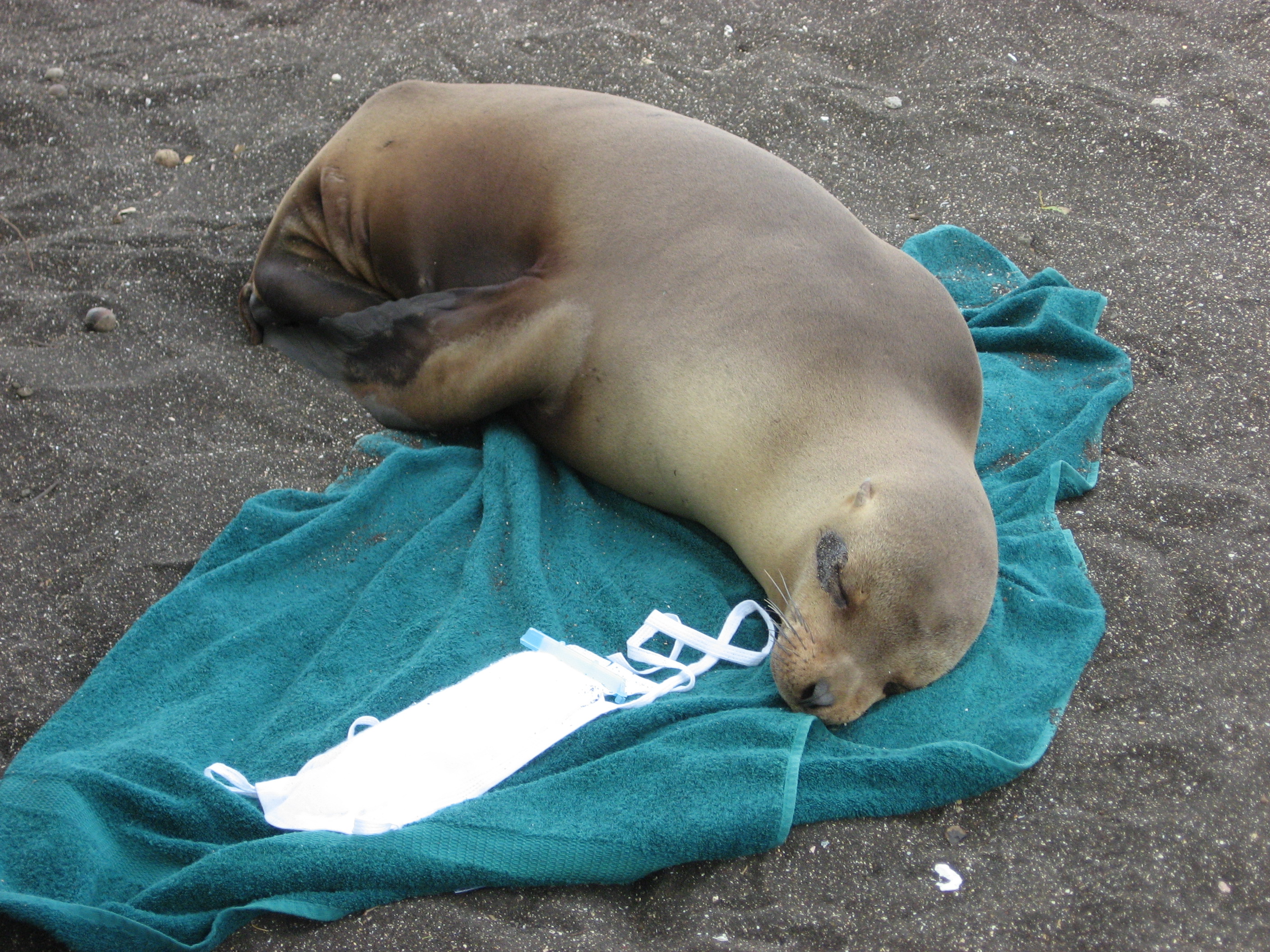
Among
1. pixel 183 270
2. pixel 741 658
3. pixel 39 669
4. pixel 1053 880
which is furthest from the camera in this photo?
pixel 183 270

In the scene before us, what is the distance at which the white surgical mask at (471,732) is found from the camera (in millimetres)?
2293

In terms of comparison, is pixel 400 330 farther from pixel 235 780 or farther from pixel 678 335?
pixel 235 780

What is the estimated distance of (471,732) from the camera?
2479mm

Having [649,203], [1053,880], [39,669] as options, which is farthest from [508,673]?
[649,203]

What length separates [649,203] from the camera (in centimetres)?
336

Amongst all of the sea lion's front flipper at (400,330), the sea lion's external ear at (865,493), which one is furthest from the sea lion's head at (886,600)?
the sea lion's front flipper at (400,330)

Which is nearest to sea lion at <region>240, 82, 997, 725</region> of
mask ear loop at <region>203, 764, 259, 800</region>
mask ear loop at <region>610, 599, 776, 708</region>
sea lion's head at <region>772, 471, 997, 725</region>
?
sea lion's head at <region>772, 471, 997, 725</region>

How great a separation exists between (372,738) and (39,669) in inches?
34.8

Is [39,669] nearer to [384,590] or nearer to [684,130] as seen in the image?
[384,590]

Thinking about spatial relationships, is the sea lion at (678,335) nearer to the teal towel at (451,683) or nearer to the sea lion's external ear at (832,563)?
the sea lion's external ear at (832,563)

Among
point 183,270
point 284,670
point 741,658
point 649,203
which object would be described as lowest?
point 741,658

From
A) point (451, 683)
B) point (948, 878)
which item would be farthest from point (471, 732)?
point (948, 878)

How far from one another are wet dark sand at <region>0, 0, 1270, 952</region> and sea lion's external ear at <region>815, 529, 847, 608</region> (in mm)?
558

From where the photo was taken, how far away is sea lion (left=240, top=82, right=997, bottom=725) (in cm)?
265
